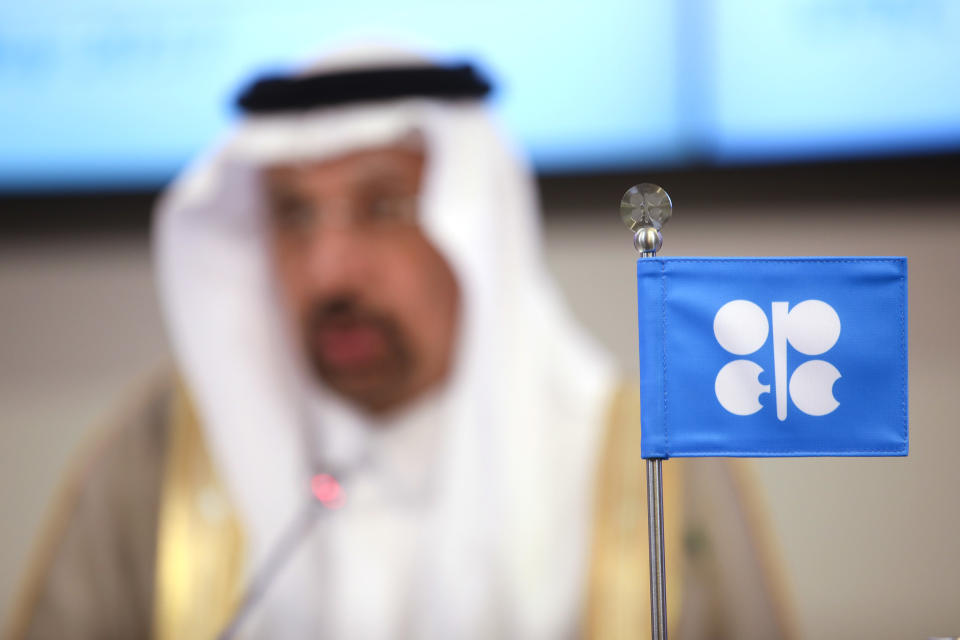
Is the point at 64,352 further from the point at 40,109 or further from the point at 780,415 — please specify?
the point at 780,415

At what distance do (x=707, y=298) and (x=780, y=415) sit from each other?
0.37 feet

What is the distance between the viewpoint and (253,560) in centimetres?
148

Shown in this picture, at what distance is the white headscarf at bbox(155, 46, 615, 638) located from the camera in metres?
1.45

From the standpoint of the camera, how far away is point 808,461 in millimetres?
1933

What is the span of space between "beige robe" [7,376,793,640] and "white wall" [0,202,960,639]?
0.47 metres

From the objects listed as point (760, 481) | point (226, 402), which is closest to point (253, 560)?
point (226, 402)

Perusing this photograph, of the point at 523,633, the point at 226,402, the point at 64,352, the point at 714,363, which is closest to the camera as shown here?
the point at 714,363

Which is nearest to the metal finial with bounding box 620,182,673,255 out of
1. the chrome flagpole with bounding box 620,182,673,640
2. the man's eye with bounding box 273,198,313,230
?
the chrome flagpole with bounding box 620,182,673,640

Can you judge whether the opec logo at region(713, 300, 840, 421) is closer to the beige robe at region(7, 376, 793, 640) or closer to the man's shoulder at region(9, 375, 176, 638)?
the beige robe at region(7, 376, 793, 640)

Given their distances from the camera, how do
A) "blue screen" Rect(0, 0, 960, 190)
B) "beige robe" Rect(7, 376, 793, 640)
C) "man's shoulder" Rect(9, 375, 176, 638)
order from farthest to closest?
1. "blue screen" Rect(0, 0, 960, 190)
2. "man's shoulder" Rect(9, 375, 176, 638)
3. "beige robe" Rect(7, 376, 793, 640)

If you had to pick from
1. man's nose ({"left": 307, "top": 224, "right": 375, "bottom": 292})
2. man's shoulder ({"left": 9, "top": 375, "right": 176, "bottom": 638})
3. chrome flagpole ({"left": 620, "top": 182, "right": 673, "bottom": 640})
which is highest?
man's nose ({"left": 307, "top": 224, "right": 375, "bottom": 292})

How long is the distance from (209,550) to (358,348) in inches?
16.5

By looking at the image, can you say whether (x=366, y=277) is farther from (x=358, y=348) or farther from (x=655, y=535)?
(x=655, y=535)

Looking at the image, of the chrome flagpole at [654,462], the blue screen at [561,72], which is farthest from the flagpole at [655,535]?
the blue screen at [561,72]
